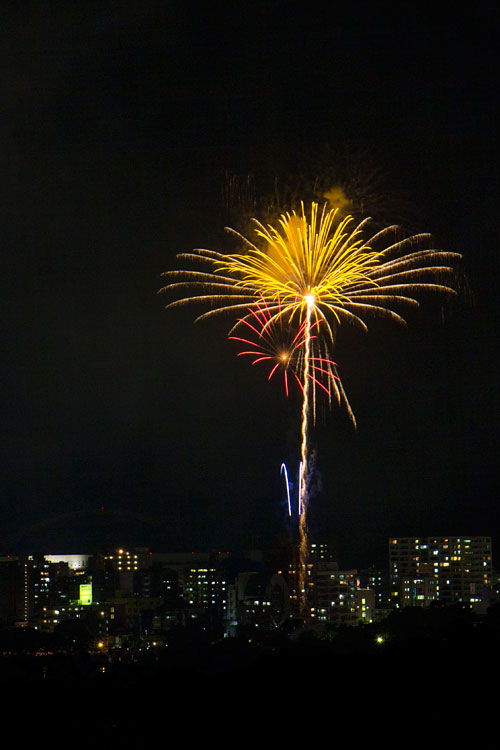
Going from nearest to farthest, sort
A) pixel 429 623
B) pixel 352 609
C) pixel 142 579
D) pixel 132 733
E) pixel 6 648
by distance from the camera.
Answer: pixel 132 733 < pixel 429 623 < pixel 6 648 < pixel 352 609 < pixel 142 579

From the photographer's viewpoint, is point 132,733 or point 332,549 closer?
point 132,733

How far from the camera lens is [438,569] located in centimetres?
7669

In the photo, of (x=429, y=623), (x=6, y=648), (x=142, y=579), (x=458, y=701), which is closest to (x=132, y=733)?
(x=458, y=701)

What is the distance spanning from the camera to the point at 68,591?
86.8m

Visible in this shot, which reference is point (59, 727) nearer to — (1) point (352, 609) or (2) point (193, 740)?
(2) point (193, 740)

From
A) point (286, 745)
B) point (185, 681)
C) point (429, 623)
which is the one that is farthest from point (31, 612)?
point (286, 745)

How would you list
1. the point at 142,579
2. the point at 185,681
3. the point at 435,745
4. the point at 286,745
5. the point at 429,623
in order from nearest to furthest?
the point at 435,745, the point at 286,745, the point at 185,681, the point at 429,623, the point at 142,579

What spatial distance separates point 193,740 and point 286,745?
1.83 meters

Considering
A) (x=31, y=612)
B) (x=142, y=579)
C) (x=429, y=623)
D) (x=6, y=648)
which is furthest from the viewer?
(x=142, y=579)

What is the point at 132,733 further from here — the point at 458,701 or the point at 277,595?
the point at 277,595

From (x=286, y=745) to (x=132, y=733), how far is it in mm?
3464

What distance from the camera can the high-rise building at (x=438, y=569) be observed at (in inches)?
2817

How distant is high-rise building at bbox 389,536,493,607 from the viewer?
71.6 m

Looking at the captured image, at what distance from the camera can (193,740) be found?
17375mm
